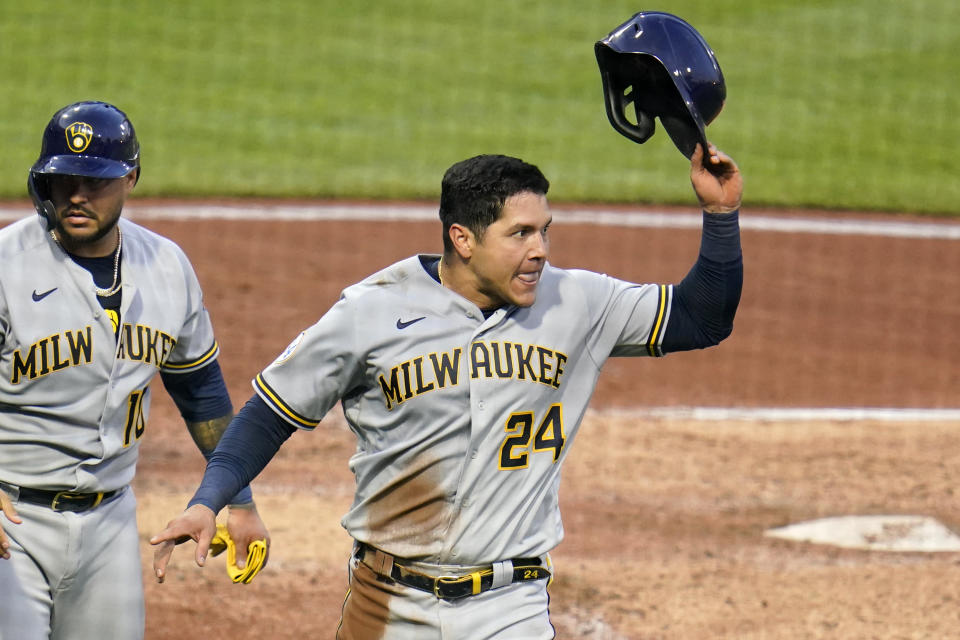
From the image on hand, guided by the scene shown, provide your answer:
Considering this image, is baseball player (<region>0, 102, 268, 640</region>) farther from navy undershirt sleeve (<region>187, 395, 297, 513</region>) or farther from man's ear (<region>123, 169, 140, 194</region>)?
navy undershirt sleeve (<region>187, 395, 297, 513</region>)

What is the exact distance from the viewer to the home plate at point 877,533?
610 cm

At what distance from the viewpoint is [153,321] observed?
13.0 feet

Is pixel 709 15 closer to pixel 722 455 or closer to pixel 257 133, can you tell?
pixel 257 133

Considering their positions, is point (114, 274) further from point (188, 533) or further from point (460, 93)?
point (460, 93)

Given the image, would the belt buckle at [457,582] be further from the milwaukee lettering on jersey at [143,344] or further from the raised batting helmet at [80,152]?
the raised batting helmet at [80,152]

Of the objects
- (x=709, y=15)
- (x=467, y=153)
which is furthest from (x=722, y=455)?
(x=709, y=15)

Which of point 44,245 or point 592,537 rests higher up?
point 44,245

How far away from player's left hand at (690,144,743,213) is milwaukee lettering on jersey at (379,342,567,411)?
55 centimetres

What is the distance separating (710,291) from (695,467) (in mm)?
3588

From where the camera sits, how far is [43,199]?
153 inches

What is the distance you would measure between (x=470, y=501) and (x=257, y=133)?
12.2 m

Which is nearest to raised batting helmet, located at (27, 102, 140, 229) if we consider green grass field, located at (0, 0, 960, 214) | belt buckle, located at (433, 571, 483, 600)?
belt buckle, located at (433, 571, 483, 600)

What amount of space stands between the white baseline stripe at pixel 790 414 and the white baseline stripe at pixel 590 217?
4303 millimetres

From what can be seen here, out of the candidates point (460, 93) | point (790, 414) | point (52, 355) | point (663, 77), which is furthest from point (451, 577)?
point (460, 93)
